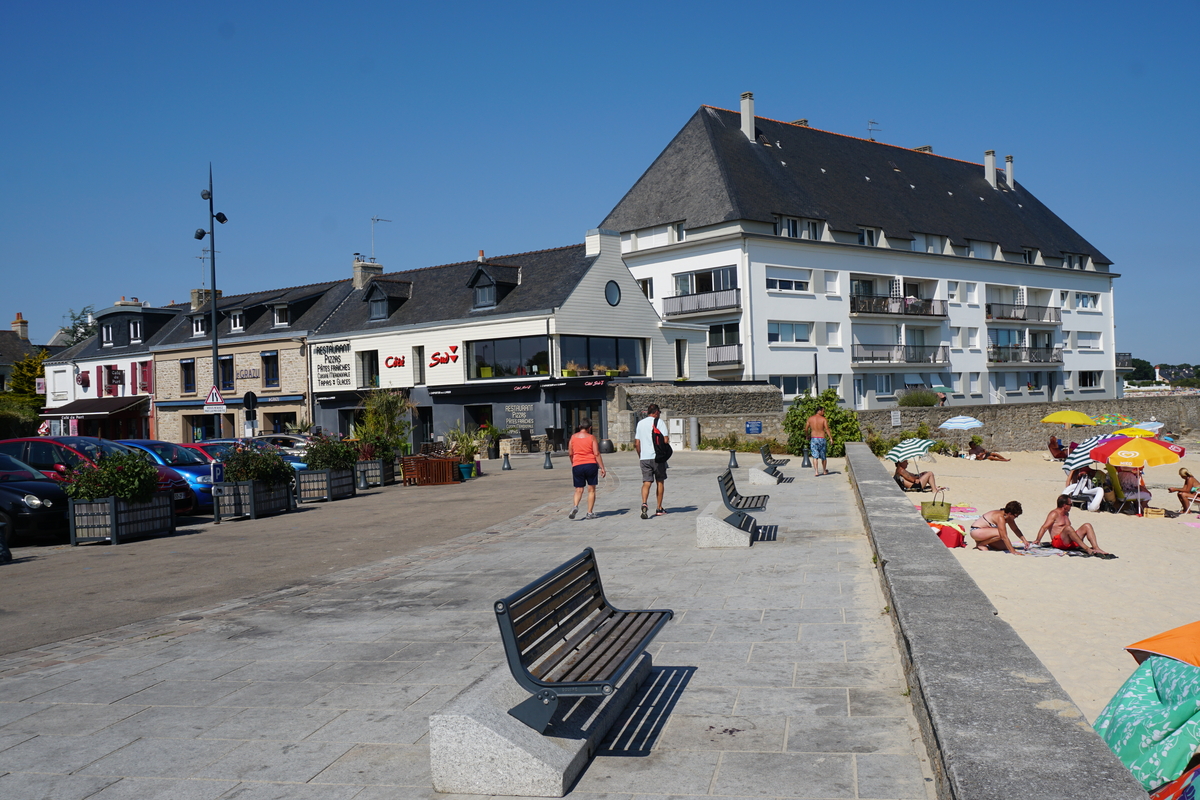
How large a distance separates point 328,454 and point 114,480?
595 cm

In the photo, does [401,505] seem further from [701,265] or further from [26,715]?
[701,265]

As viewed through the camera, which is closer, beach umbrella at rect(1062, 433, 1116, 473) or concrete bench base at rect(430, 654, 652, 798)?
concrete bench base at rect(430, 654, 652, 798)

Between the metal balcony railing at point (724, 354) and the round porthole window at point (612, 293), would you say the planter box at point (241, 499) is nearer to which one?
the round porthole window at point (612, 293)

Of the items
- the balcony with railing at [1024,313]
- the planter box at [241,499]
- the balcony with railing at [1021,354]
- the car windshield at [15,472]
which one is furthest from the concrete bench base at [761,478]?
the balcony with railing at [1024,313]

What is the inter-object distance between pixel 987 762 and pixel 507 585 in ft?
20.6

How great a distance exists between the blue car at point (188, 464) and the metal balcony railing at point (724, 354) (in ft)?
91.8

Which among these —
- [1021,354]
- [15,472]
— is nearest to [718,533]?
[15,472]

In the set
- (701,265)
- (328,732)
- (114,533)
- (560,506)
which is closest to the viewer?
(328,732)

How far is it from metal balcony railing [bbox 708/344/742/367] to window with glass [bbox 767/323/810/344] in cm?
199

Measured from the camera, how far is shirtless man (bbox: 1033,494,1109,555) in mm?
12935

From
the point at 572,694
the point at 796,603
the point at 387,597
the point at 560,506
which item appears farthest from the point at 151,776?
the point at 560,506

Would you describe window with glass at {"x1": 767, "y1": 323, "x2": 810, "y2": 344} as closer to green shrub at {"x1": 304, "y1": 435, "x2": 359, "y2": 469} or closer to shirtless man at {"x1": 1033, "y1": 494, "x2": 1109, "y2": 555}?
green shrub at {"x1": 304, "y1": 435, "x2": 359, "y2": 469}

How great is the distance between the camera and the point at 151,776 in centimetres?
459

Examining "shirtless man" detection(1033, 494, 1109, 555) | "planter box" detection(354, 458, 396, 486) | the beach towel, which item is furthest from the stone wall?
the beach towel
